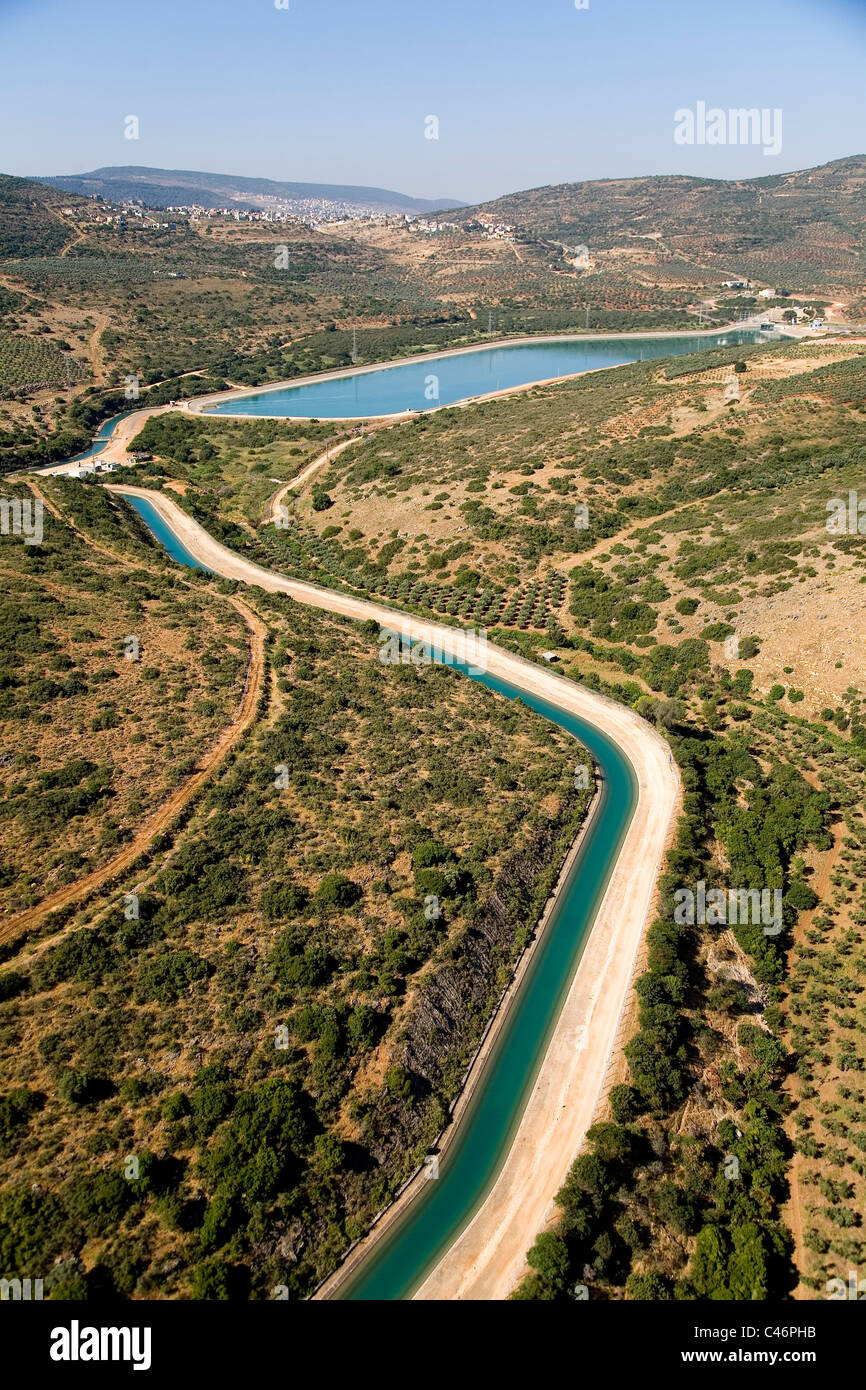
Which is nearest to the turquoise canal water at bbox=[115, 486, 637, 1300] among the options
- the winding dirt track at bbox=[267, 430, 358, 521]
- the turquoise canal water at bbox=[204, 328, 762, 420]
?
the winding dirt track at bbox=[267, 430, 358, 521]

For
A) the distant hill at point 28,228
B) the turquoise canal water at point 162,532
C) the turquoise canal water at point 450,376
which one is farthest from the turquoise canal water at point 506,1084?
the distant hill at point 28,228

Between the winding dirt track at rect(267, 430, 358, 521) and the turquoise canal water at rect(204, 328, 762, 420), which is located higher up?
the turquoise canal water at rect(204, 328, 762, 420)

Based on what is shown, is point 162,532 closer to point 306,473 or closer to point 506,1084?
point 306,473


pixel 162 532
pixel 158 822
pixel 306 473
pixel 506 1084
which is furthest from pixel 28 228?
pixel 506 1084

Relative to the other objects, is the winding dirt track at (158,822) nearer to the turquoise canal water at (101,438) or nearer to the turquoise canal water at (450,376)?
the turquoise canal water at (101,438)

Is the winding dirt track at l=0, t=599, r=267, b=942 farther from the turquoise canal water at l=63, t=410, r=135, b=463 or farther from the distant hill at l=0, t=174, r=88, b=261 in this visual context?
the distant hill at l=0, t=174, r=88, b=261

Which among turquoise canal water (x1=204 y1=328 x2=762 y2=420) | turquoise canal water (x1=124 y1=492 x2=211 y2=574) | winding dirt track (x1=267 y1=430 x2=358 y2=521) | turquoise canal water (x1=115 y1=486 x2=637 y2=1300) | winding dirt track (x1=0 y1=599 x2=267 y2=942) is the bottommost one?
turquoise canal water (x1=115 y1=486 x2=637 y2=1300)

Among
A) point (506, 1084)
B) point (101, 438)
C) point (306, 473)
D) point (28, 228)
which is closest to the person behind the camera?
point (506, 1084)
